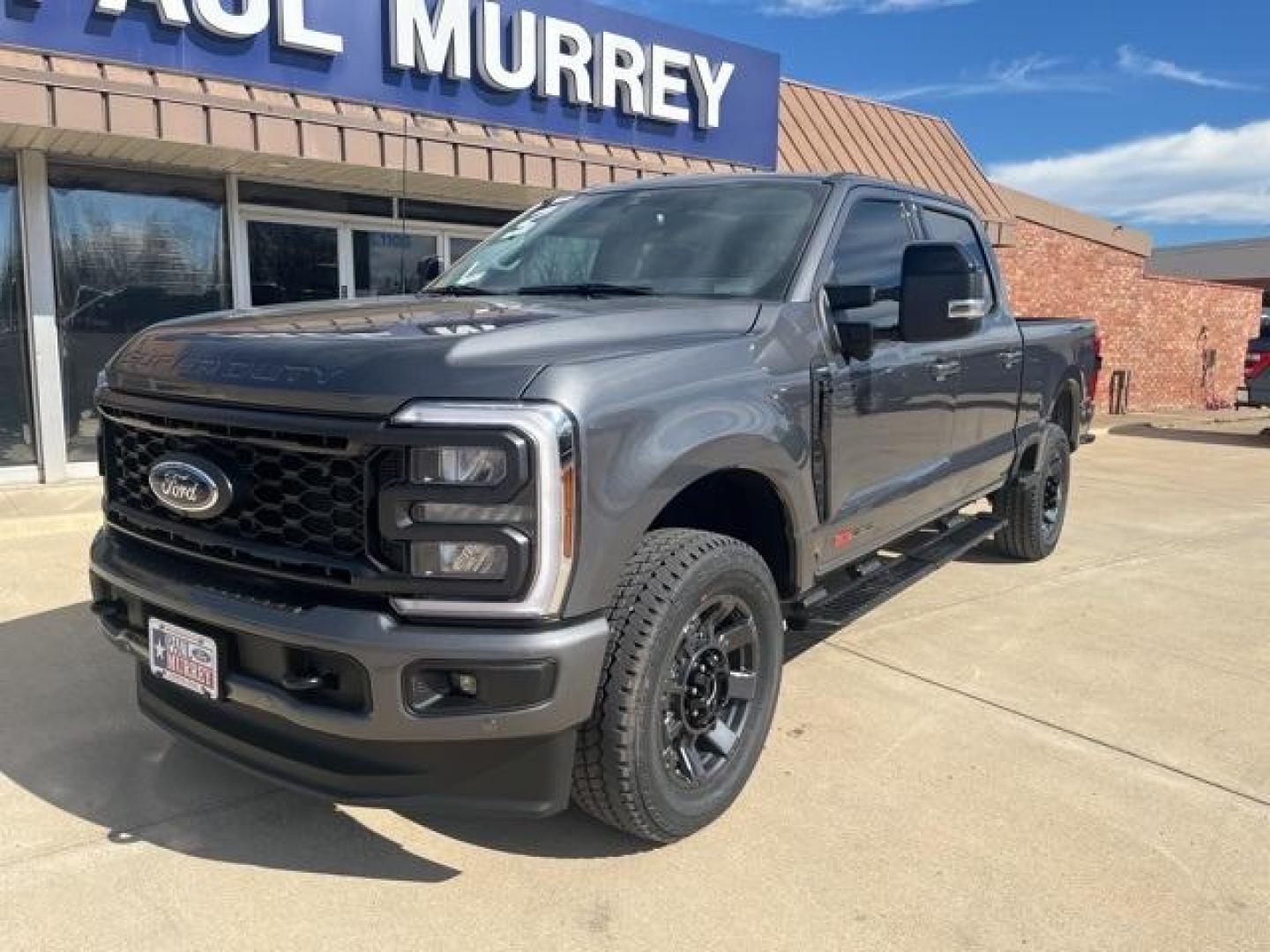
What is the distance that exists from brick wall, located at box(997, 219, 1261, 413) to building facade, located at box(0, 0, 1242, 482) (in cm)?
703

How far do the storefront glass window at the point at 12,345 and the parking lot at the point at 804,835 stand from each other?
3777 millimetres

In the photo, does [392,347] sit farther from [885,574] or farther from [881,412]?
[885,574]

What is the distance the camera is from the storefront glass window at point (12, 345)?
24.4 feet

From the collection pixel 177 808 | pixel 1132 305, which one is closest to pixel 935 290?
pixel 177 808

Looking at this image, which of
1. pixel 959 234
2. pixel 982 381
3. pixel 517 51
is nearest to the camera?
pixel 982 381

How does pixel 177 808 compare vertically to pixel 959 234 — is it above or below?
below

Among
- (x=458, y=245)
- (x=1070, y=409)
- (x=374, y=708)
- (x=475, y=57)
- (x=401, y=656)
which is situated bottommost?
(x=374, y=708)

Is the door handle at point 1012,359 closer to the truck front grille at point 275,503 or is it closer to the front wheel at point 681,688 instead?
the front wheel at point 681,688

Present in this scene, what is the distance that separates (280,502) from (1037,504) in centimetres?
464

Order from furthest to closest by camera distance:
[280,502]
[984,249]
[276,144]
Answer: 1. [276,144]
2. [984,249]
3. [280,502]

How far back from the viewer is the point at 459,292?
3736 millimetres

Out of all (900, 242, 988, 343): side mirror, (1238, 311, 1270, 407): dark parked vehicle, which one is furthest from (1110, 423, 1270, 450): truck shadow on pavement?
(900, 242, 988, 343): side mirror

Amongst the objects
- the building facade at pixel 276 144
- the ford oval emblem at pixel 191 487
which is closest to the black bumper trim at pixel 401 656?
the ford oval emblem at pixel 191 487

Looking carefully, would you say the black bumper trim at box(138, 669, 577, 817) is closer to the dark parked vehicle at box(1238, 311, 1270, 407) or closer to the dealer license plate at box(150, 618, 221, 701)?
the dealer license plate at box(150, 618, 221, 701)
